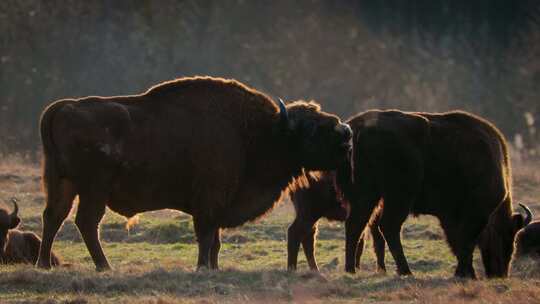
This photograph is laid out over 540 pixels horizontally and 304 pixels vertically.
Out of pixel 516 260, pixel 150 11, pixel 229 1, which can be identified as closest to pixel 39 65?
pixel 150 11

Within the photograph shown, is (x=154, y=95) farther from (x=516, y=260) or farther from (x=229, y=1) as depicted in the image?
(x=229, y=1)

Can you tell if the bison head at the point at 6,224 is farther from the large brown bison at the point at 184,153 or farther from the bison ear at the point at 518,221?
the bison ear at the point at 518,221

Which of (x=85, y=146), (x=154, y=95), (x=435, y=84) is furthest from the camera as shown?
(x=435, y=84)

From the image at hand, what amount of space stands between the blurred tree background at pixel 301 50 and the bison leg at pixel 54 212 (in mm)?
33259

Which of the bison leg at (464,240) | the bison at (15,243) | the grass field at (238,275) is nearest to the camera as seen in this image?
the grass field at (238,275)

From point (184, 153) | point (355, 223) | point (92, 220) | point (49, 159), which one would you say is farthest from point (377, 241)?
point (49, 159)

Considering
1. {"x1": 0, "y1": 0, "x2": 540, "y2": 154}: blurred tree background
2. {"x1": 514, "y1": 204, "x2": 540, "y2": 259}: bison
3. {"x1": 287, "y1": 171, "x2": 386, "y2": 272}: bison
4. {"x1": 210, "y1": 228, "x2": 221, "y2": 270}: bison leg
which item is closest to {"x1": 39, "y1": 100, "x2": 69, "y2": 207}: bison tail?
{"x1": 210, "y1": 228, "x2": 221, "y2": 270}: bison leg

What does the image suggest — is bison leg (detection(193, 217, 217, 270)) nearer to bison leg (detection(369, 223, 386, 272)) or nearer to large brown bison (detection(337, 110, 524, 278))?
large brown bison (detection(337, 110, 524, 278))

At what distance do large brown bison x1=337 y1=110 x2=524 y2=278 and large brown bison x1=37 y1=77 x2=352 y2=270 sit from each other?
0.45m

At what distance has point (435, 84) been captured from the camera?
50.2 meters

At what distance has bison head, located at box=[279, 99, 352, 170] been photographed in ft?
43.9

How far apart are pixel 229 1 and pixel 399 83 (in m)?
9.51

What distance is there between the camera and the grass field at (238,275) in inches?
415

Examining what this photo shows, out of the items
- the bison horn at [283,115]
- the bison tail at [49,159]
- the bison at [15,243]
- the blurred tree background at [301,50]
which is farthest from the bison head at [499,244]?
the blurred tree background at [301,50]
